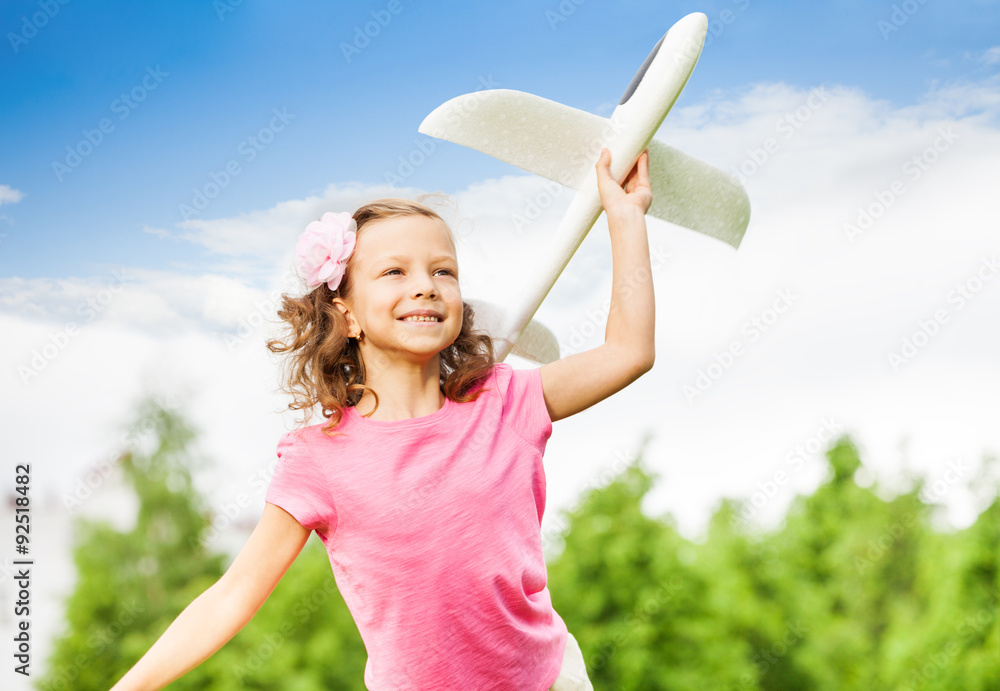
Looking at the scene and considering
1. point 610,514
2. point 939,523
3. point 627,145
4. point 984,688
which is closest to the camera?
point 627,145

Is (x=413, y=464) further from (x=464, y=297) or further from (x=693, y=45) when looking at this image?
(x=693, y=45)

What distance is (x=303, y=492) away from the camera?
1551 mm

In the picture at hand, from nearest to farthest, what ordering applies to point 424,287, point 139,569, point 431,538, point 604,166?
point 431,538
point 424,287
point 604,166
point 139,569

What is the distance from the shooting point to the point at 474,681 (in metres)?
1.55

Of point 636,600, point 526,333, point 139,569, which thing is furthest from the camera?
point 139,569

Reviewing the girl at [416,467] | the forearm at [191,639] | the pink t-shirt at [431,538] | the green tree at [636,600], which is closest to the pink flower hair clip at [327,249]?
the girl at [416,467]

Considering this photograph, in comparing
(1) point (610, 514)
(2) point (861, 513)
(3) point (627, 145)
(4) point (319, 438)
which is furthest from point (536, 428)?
(2) point (861, 513)

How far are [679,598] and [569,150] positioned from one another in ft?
20.8

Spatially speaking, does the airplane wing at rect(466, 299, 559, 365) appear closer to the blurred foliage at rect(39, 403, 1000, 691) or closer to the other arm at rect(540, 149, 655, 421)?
the other arm at rect(540, 149, 655, 421)

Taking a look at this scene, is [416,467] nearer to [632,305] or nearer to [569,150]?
[632,305]

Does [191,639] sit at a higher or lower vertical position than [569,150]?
lower

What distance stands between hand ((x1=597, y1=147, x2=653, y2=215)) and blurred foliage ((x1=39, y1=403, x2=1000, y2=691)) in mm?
5948

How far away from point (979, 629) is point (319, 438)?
704 centimetres

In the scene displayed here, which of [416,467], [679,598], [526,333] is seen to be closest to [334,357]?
[416,467]
